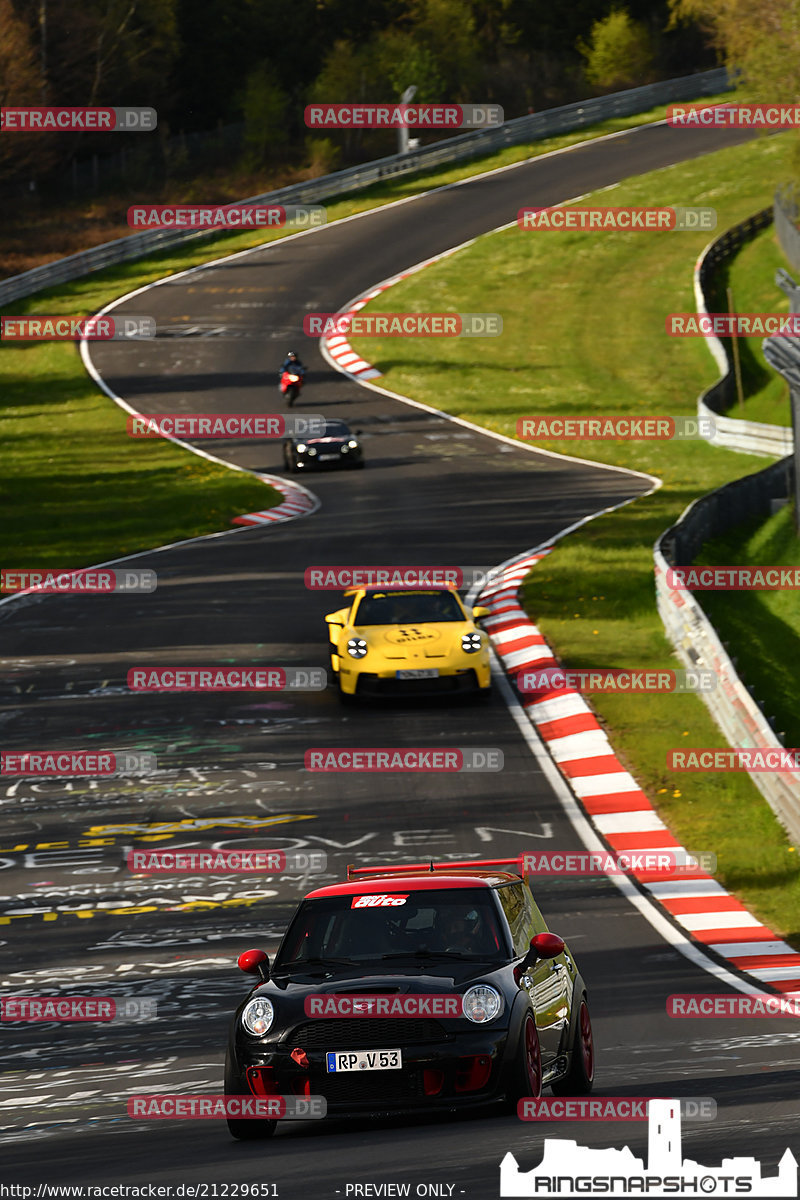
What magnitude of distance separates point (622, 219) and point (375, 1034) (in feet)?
202

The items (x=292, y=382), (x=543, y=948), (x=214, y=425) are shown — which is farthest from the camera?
(x=214, y=425)

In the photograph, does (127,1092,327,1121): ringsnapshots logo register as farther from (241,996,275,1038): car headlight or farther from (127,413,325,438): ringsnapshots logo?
(127,413,325,438): ringsnapshots logo

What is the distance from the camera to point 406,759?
19344 mm

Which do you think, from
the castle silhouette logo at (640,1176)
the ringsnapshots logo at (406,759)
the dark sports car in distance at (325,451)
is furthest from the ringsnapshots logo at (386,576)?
the castle silhouette logo at (640,1176)

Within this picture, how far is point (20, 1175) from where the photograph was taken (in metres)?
8.20

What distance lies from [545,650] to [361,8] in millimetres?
82294

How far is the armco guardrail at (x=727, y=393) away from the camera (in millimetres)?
41406

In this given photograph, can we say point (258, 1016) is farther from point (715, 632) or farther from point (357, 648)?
point (357, 648)

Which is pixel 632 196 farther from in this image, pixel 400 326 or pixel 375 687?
pixel 375 687

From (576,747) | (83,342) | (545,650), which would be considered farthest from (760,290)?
(576,747)

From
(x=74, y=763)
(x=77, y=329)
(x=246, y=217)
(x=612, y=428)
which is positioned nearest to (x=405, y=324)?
(x=77, y=329)


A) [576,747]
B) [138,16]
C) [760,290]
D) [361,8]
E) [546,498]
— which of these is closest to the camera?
[576,747]

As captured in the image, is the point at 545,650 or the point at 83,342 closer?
the point at 545,650

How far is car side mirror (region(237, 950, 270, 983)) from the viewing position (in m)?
9.39
